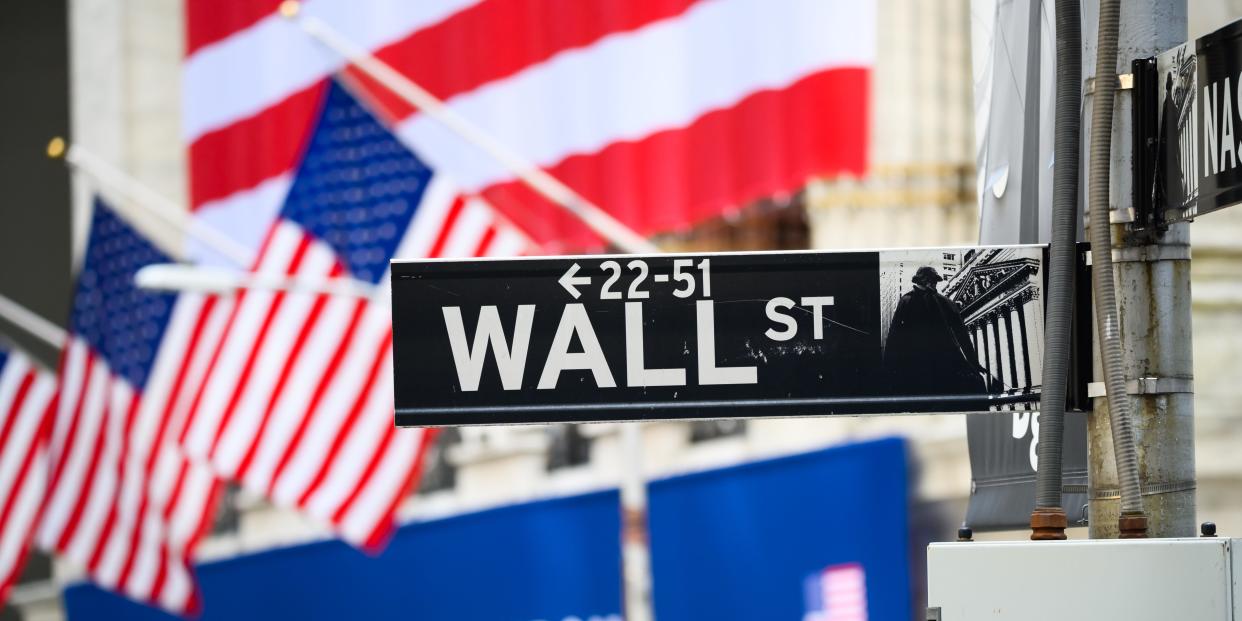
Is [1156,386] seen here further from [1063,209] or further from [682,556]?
[682,556]

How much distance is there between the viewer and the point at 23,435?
79.4ft

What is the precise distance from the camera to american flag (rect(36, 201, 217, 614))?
22.6 m

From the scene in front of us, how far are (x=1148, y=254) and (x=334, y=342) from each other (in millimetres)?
15162

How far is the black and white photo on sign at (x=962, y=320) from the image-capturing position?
13.1 ft

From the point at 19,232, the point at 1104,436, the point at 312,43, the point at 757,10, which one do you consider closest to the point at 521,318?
the point at 1104,436

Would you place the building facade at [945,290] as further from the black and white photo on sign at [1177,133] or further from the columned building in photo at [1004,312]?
the black and white photo on sign at [1177,133]

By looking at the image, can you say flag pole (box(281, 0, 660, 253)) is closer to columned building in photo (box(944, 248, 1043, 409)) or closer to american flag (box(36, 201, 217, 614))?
american flag (box(36, 201, 217, 614))

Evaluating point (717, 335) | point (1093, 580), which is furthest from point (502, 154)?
point (1093, 580)

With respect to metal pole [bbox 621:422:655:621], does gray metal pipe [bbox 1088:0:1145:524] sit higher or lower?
higher

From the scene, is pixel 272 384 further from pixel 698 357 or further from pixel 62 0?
pixel 62 0

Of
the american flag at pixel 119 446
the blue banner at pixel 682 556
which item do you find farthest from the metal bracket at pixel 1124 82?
the american flag at pixel 119 446

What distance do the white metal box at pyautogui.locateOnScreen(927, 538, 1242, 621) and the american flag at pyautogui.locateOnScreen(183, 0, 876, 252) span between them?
45.4ft

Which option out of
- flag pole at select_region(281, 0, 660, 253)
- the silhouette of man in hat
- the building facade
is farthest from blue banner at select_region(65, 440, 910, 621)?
the silhouette of man in hat

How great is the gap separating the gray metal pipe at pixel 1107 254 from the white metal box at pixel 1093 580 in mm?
281
